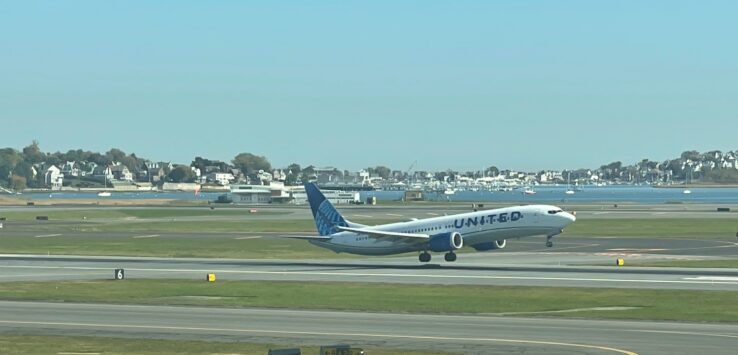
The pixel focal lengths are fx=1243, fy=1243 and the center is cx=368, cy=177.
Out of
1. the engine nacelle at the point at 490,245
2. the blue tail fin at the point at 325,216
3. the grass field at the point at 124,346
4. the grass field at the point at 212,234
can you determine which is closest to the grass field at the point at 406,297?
the grass field at the point at 124,346

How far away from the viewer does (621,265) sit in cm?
7994

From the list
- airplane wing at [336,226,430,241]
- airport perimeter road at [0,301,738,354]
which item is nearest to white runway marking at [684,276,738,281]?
airplane wing at [336,226,430,241]

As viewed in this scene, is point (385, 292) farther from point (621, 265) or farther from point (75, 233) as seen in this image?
point (75, 233)

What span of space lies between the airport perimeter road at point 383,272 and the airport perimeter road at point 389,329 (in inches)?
667

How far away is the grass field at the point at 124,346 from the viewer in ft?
133

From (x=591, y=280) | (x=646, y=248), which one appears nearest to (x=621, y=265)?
(x=591, y=280)

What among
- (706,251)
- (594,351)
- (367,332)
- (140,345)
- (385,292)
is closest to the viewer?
(594,351)

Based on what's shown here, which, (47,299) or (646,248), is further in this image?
(646,248)

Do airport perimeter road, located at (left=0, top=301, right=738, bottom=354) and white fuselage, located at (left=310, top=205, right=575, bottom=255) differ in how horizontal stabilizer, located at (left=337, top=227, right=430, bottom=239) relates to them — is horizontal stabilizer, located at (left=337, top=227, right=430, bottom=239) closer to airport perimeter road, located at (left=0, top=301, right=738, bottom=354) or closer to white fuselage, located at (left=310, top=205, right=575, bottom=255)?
white fuselage, located at (left=310, top=205, right=575, bottom=255)

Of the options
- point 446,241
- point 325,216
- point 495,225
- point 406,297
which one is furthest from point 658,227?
point 406,297

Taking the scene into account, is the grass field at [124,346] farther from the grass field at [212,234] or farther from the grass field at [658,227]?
the grass field at [658,227]

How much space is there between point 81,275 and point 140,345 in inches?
1384

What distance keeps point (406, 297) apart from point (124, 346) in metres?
19.8

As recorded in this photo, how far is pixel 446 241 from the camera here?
8231 cm
